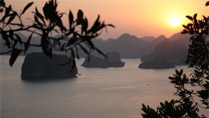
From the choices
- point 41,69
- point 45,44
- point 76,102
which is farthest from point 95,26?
point 41,69

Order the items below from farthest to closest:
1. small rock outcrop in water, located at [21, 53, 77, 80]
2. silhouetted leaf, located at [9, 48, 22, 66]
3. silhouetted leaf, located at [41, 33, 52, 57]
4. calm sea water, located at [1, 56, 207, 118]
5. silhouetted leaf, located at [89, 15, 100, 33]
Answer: small rock outcrop in water, located at [21, 53, 77, 80]
calm sea water, located at [1, 56, 207, 118]
silhouetted leaf, located at [9, 48, 22, 66]
silhouetted leaf, located at [89, 15, 100, 33]
silhouetted leaf, located at [41, 33, 52, 57]

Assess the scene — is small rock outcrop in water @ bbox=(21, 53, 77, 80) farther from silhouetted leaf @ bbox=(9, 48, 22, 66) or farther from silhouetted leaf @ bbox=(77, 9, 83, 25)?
silhouetted leaf @ bbox=(77, 9, 83, 25)

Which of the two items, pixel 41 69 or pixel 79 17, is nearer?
pixel 79 17

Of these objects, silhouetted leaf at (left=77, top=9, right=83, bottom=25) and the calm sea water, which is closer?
silhouetted leaf at (left=77, top=9, right=83, bottom=25)

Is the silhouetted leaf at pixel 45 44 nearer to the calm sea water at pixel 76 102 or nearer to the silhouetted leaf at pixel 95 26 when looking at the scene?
the silhouetted leaf at pixel 95 26

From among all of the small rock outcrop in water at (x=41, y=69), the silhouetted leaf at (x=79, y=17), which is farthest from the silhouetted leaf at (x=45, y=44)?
the small rock outcrop in water at (x=41, y=69)

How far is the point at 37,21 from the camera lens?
3068 mm

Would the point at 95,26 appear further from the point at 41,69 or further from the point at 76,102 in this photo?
the point at 41,69

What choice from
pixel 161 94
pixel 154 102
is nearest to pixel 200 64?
pixel 154 102

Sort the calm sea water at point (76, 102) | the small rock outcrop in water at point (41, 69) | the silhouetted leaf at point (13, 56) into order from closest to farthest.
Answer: the silhouetted leaf at point (13, 56)
the calm sea water at point (76, 102)
the small rock outcrop in water at point (41, 69)

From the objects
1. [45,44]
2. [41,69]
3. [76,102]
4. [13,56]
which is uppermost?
[45,44]

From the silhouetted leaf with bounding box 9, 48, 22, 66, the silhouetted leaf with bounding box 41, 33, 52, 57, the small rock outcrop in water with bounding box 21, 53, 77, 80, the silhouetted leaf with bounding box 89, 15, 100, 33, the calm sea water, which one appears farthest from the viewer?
the small rock outcrop in water with bounding box 21, 53, 77, 80

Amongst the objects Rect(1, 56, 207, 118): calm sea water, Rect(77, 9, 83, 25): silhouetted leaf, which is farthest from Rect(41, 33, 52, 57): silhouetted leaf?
Rect(1, 56, 207, 118): calm sea water

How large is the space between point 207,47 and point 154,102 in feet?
267
